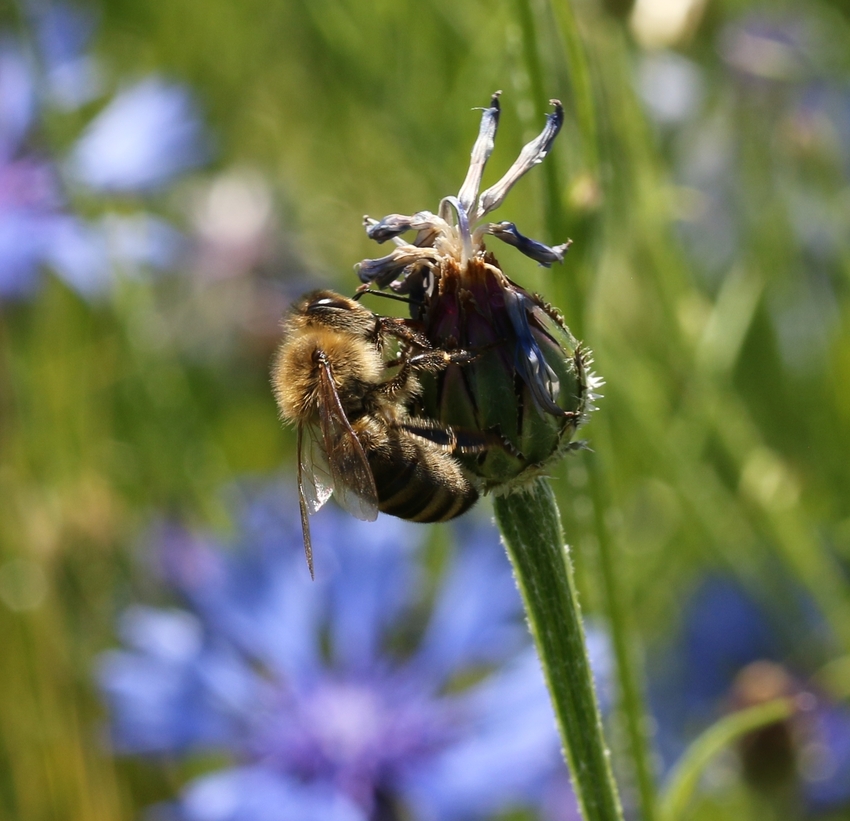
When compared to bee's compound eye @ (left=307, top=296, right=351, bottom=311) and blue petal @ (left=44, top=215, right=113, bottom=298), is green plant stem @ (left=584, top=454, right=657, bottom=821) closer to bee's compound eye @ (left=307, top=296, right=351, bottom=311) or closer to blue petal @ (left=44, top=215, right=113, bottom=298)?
bee's compound eye @ (left=307, top=296, right=351, bottom=311)

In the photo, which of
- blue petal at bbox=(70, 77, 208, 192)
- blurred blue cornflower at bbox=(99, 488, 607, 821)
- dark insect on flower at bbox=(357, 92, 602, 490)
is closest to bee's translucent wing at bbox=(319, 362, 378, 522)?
dark insect on flower at bbox=(357, 92, 602, 490)

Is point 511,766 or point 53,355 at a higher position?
point 53,355

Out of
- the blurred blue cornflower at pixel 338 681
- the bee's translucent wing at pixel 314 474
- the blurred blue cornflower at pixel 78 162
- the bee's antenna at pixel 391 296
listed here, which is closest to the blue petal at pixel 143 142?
the blurred blue cornflower at pixel 78 162

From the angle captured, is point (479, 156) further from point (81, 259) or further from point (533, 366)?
point (81, 259)

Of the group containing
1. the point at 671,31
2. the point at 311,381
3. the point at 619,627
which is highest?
the point at 671,31

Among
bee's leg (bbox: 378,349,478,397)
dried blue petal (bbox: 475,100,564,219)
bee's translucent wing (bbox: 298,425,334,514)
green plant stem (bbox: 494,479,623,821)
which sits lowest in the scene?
green plant stem (bbox: 494,479,623,821)

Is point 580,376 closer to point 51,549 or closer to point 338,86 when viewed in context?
point 51,549

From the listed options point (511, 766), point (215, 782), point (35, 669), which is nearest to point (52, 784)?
point (35, 669)
